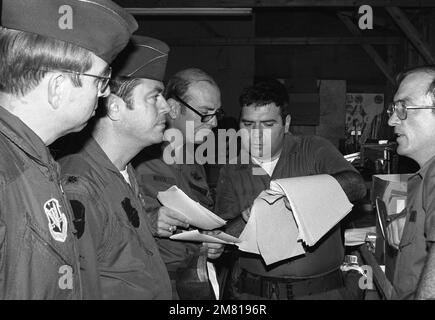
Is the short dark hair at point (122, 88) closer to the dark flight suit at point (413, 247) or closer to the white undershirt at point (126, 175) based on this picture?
the white undershirt at point (126, 175)

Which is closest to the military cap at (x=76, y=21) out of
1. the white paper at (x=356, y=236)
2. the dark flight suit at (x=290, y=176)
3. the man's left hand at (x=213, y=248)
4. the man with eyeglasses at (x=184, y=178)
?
the man with eyeglasses at (x=184, y=178)

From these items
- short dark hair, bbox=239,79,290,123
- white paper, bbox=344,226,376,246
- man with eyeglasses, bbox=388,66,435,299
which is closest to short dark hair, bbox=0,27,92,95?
man with eyeglasses, bbox=388,66,435,299

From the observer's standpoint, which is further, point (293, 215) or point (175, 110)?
point (175, 110)

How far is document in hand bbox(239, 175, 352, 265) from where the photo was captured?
2000mm

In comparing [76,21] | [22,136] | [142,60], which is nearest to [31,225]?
[22,136]

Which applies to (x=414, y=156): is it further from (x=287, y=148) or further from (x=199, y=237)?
(x=199, y=237)

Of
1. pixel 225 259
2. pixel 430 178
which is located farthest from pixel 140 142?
pixel 225 259

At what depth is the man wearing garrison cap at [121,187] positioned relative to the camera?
1.53 meters

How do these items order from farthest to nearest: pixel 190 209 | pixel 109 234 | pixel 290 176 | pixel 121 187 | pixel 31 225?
1. pixel 290 176
2. pixel 190 209
3. pixel 121 187
4. pixel 109 234
5. pixel 31 225

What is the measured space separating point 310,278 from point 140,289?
3.38 feet

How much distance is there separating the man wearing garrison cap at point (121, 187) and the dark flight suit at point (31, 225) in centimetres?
21

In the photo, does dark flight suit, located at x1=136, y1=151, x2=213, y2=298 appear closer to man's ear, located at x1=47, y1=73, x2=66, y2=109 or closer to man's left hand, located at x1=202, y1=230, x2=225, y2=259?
man's left hand, located at x1=202, y1=230, x2=225, y2=259

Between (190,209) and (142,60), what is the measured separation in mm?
639

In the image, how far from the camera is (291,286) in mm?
Answer: 2346
